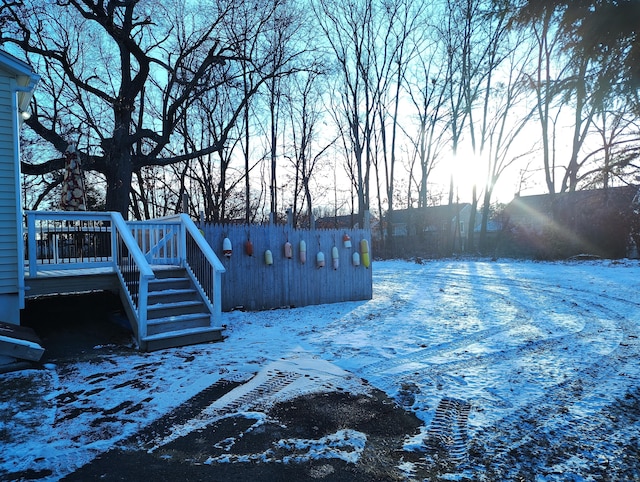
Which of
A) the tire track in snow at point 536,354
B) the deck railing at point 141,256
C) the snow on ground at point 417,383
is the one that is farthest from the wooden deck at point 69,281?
the tire track in snow at point 536,354

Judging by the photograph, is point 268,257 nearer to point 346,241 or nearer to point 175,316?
point 346,241

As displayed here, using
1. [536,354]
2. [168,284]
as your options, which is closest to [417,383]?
[536,354]

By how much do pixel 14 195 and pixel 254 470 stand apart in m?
5.55

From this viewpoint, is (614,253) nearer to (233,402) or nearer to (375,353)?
(375,353)

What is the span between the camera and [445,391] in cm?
372

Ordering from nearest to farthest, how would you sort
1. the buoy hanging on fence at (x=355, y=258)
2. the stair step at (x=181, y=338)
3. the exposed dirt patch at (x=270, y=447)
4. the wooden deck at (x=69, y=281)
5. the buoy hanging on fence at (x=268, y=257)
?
the exposed dirt patch at (x=270, y=447) < the stair step at (x=181, y=338) < the wooden deck at (x=69, y=281) < the buoy hanging on fence at (x=268, y=257) < the buoy hanging on fence at (x=355, y=258)

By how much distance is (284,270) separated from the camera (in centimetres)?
840

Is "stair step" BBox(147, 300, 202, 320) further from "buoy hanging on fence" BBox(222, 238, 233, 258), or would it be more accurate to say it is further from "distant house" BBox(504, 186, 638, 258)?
"distant house" BBox(504, 186, 638, 258)

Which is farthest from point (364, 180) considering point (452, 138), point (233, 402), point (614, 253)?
point (233, 402)

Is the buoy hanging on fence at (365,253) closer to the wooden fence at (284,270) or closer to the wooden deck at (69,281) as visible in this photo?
the wooden fence at (284,270)

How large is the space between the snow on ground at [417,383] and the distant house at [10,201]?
6.21 feet

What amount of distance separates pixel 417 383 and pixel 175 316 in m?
3.54

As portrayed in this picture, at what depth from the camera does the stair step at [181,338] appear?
16.8 feet

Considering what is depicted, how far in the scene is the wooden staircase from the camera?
17.3 ft
